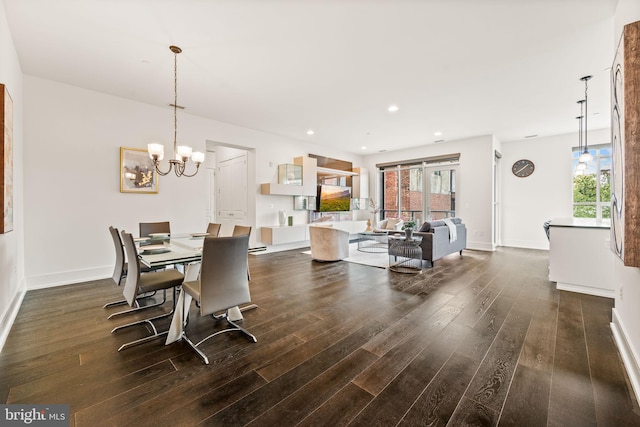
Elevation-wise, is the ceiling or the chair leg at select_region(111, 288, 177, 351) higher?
the ceiling

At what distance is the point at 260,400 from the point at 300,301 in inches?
62.7

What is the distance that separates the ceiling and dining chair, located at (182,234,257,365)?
2.07m

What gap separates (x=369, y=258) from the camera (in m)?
5.58

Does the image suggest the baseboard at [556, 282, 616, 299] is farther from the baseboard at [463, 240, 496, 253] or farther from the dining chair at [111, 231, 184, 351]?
the dining chair at [111, 231, 184, 351]

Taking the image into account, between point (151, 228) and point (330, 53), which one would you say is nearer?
point (330, 53)

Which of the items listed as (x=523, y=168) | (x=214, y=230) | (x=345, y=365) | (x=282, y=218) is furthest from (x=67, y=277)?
(x=523, y=168)

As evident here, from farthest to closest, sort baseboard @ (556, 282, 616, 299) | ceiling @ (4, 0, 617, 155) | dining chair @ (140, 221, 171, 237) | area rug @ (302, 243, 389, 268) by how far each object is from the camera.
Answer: area rug @ (302, 243, 389, 268) → dining chair @ (140, 221, 171, 237) → baseboard @ (556, 282, 616, 299) → ceiling @ (4, 0, 617, 155)

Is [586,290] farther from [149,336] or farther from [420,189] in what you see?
[149,336]

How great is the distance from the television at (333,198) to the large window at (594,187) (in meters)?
5.74

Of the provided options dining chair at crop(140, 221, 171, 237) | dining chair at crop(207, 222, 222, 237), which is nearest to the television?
dining chair at crop(207, 222, 222, 237)

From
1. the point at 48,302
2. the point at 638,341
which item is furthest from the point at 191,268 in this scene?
the point at 638,341

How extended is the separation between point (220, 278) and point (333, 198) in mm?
6124

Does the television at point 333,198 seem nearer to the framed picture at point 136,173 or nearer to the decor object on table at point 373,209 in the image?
the decor object on table at point 373,209

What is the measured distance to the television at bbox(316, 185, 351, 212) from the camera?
300 inches
